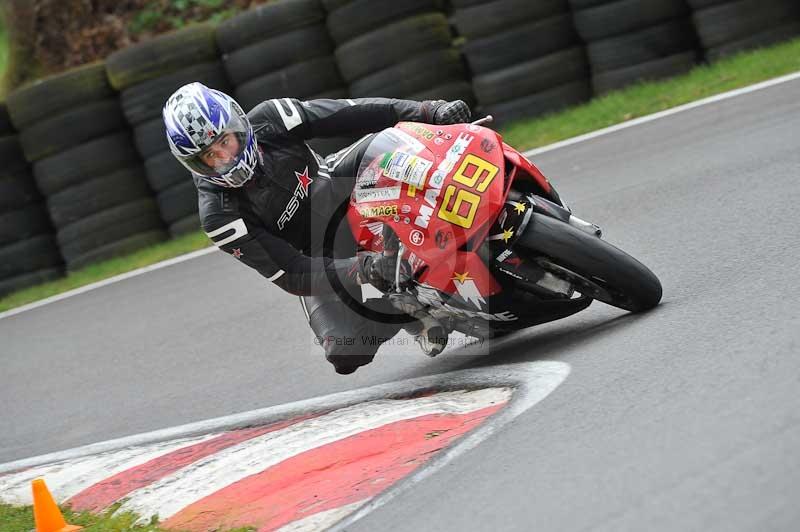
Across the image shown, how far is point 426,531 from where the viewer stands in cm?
347

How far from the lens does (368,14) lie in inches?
427

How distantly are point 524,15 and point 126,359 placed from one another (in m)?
5.17

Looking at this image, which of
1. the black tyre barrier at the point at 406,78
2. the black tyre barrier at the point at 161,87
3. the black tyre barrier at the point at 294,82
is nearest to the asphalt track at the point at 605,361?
the black tyre barrier at the point at 406,78

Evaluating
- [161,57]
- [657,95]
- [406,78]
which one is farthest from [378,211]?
[161,57]

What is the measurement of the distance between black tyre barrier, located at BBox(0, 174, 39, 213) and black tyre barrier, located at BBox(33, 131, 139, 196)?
19cm

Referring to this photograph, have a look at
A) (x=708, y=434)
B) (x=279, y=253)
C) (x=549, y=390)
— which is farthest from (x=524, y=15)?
(x=708, y=434)

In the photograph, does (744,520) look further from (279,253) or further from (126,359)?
(126,359)

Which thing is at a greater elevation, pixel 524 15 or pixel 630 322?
pixel 524 15

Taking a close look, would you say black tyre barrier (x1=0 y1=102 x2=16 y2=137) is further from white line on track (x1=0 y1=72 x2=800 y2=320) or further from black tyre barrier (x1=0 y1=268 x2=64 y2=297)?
white line on track (x1=0 y1=72 x2=800 y2=320)

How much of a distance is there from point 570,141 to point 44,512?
6.44m

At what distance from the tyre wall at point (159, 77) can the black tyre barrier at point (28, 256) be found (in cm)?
141

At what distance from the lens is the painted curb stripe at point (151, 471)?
5.07m

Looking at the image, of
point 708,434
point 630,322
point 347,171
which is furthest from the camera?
point 347,171

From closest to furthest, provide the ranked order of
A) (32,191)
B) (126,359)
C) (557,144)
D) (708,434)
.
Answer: (708,434) → (126,359) → (557,144) → (32,191)
